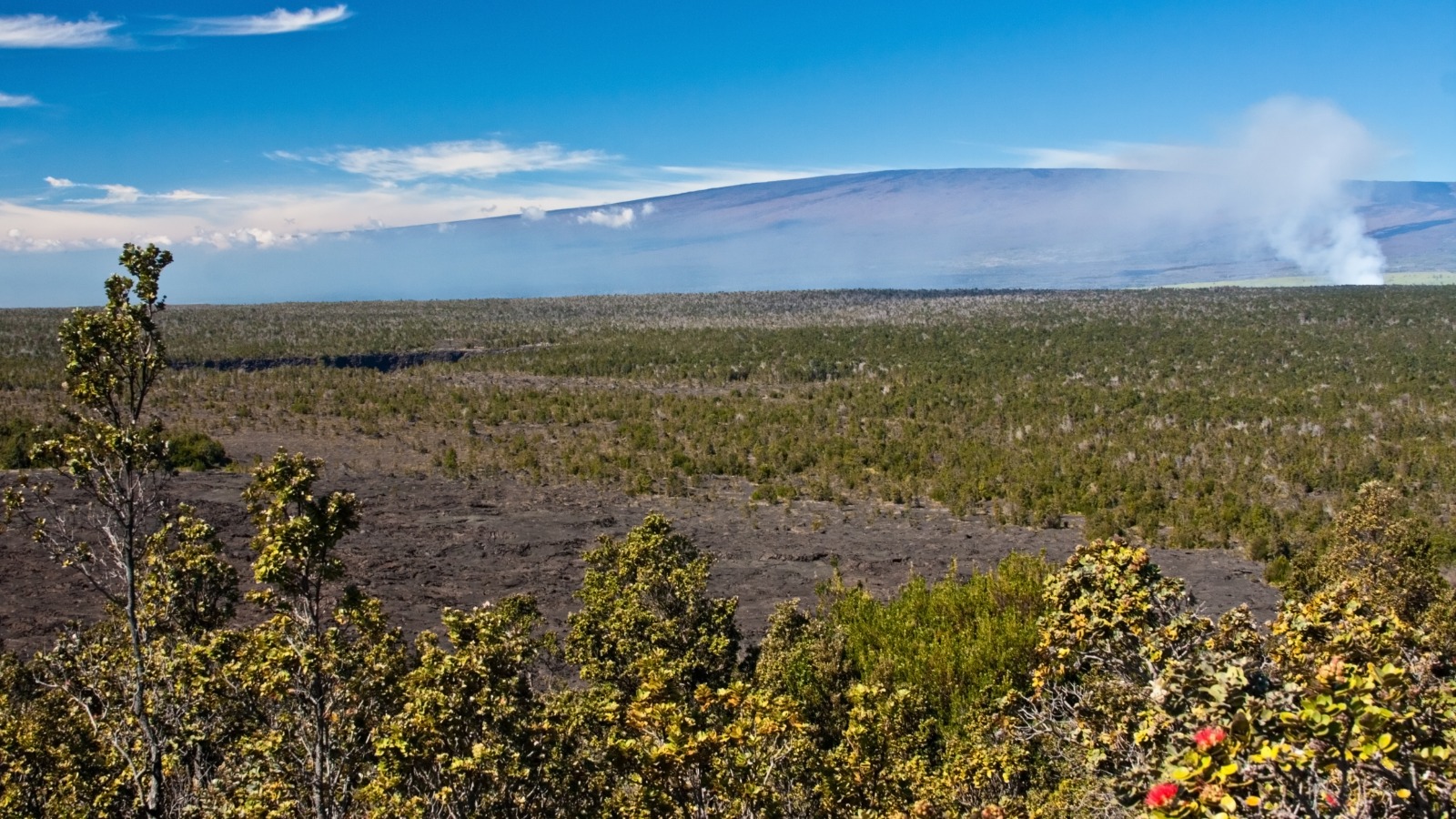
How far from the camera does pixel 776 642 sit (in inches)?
408

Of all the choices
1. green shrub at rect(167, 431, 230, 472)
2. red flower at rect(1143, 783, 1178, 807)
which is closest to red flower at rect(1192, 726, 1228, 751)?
red flower at rect(1143, 783, 1178, 807)

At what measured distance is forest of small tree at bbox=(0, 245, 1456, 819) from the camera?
4.43 meters

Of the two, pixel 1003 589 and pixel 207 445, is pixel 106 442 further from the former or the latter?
pixel 207 445

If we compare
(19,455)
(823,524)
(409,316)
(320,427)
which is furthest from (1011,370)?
(409,316)

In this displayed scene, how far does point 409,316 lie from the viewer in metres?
73.1

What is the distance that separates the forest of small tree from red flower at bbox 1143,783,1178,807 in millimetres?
28

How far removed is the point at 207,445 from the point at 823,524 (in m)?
16.3

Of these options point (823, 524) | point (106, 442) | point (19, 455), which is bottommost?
point (823, 524)

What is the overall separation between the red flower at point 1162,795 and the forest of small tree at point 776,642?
28 millimetres

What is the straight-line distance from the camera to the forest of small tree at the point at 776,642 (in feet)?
14.5

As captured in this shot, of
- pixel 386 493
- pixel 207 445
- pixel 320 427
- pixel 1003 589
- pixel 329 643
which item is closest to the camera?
pixel 329 643

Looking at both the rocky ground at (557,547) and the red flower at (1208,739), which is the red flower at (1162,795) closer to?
the red flower at (1208,739)

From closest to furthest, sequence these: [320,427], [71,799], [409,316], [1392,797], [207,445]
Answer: [1392,797]
[71,799]
[207,445]
[320,427]
[409,316]

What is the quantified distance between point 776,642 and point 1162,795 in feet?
25.1
